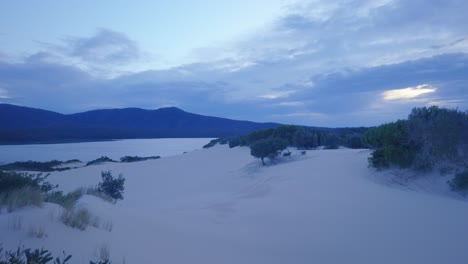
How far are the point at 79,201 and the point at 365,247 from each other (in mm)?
5920

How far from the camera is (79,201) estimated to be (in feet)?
24.6

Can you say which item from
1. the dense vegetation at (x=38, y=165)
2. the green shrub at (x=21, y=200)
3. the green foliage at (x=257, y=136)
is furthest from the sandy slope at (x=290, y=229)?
the dense vegetation at (x=38, y=165)

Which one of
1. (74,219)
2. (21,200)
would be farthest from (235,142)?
(74,219)

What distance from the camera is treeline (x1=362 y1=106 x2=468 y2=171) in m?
11.4

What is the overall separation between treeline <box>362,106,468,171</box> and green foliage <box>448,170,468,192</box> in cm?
74

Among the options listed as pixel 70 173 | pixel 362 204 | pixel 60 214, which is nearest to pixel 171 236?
pixel 60 214

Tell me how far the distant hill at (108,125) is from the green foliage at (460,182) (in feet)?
126

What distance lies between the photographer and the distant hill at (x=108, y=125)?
155ft

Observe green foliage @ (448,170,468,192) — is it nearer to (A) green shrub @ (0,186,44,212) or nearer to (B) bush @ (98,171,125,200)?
(A) green shrub @ (0,186,44,212)

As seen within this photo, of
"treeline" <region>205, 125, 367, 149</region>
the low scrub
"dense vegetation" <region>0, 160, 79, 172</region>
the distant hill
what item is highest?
the distant hill

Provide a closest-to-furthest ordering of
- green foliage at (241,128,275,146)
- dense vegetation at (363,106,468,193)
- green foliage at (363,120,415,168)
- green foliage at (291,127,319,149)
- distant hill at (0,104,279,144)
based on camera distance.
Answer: dense vegetation at (363,106,468,193), green foliage at (363,120,415,168), green foliage at (291,127,319,149), green foliage at (241,128,275,146), distant hill at (0,104,279,144)

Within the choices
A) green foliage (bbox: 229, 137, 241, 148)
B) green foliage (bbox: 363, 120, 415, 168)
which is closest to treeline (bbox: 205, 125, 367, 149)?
green foliage (bbox: 229, 137, 241, 148)

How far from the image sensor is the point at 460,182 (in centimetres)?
1098

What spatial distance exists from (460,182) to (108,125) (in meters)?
81.4
